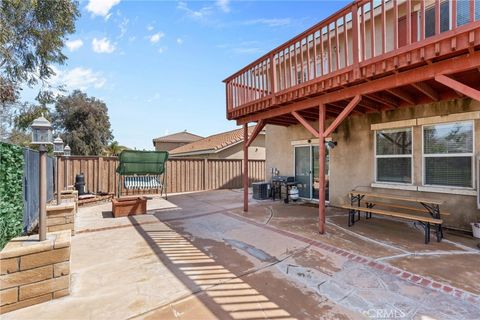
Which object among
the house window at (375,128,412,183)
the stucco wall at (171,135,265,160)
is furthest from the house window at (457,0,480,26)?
the stucco wall at (171,135,265,160)

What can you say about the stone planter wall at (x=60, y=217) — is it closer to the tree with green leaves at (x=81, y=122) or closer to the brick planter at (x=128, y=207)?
the brick planter at (x=128, y=207)

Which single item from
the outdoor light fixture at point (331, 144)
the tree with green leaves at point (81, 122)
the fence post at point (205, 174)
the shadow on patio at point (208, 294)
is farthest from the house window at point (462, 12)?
the tree with green leaves at point (81, 122)

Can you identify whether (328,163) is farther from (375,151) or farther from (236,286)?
(236,286)

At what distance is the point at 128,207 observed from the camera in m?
6.75

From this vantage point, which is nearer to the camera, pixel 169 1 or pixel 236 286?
pixel 236 286

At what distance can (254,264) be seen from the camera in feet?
11.6

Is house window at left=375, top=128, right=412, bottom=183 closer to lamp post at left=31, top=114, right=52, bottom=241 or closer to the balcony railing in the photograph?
the balcony railing

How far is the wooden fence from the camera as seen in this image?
385 inches

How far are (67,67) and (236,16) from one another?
925cm

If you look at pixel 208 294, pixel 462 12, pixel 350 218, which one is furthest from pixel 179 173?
pixel 462 12

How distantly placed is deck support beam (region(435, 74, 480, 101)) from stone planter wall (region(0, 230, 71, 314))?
5.15m

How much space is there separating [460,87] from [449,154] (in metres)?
2.74

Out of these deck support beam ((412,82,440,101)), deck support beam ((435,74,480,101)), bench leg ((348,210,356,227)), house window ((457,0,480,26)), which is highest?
house window ((457,0,480,26))

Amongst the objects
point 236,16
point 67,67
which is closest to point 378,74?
point 236,16
